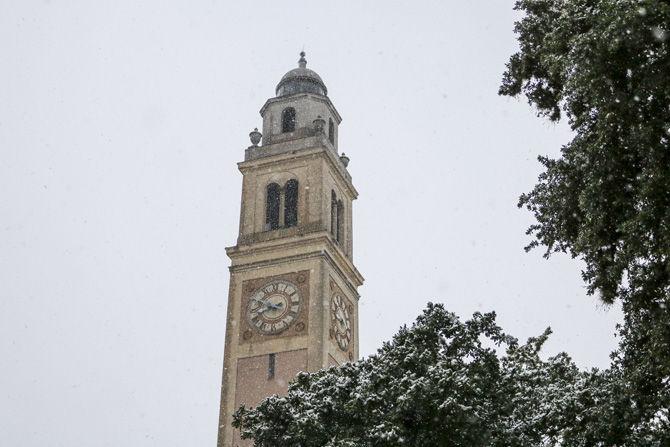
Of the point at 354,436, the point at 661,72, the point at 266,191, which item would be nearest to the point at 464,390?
the point at 354,436

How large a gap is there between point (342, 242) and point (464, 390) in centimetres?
2373

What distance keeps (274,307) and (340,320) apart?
9.34 feet

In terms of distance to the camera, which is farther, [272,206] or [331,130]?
[331,130]

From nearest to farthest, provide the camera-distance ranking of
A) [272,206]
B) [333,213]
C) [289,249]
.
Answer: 1. [289,249]
2. [272,206]
3. [333,213]

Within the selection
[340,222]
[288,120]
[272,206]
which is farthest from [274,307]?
[288,120]

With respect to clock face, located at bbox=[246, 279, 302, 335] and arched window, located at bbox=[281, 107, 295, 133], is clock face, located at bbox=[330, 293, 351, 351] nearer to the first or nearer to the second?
clock face, located at bbox=[246, 279, 302, 335]

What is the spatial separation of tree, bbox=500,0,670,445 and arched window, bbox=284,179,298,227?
2315cm

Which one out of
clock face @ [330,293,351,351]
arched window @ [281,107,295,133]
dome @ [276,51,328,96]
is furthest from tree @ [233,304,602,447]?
dome @ [276,51,328,96]

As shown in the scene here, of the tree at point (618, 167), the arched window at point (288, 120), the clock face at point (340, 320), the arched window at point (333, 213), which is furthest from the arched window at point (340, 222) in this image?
the tree at point (618, 167)

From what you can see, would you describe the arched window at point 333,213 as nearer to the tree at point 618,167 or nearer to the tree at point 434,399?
the tree at point 434,399

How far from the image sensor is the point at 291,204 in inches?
1486

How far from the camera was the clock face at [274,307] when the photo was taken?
111 feet

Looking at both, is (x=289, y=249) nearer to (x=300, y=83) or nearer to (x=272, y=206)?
(x=272, y=206)

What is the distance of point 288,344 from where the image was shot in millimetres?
33219
